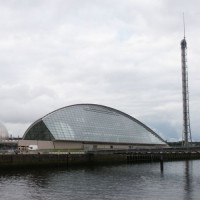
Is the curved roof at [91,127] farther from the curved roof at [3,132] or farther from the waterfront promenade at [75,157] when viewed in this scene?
the curved roof at [3,132]

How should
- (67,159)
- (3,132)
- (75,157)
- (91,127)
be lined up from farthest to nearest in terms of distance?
(3,132), (91,127), (75,157), (67,159)

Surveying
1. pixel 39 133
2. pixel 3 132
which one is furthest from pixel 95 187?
pixel 3 132

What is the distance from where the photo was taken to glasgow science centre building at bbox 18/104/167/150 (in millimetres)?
103875

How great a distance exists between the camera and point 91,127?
380ft

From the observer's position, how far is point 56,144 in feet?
339

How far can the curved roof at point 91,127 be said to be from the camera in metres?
105

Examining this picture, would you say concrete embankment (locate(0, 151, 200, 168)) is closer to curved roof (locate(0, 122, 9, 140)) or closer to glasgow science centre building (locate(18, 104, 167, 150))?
glasgow science centre building (locate(18, 104, 167, 150))

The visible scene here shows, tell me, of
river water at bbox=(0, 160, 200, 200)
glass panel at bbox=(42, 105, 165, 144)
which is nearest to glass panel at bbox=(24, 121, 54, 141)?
glass panel at bbox=(42, 105, 165, 144)

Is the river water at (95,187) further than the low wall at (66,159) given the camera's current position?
No

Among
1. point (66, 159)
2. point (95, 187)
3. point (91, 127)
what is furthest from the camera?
point (91, 127)

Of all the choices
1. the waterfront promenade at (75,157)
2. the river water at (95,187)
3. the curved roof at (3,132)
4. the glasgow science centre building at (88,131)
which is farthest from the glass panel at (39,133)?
the river water at (95,187)

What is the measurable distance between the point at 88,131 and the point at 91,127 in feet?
8.44

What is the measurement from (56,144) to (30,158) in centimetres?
3123

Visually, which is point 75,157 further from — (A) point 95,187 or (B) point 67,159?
(A) point 95,187
